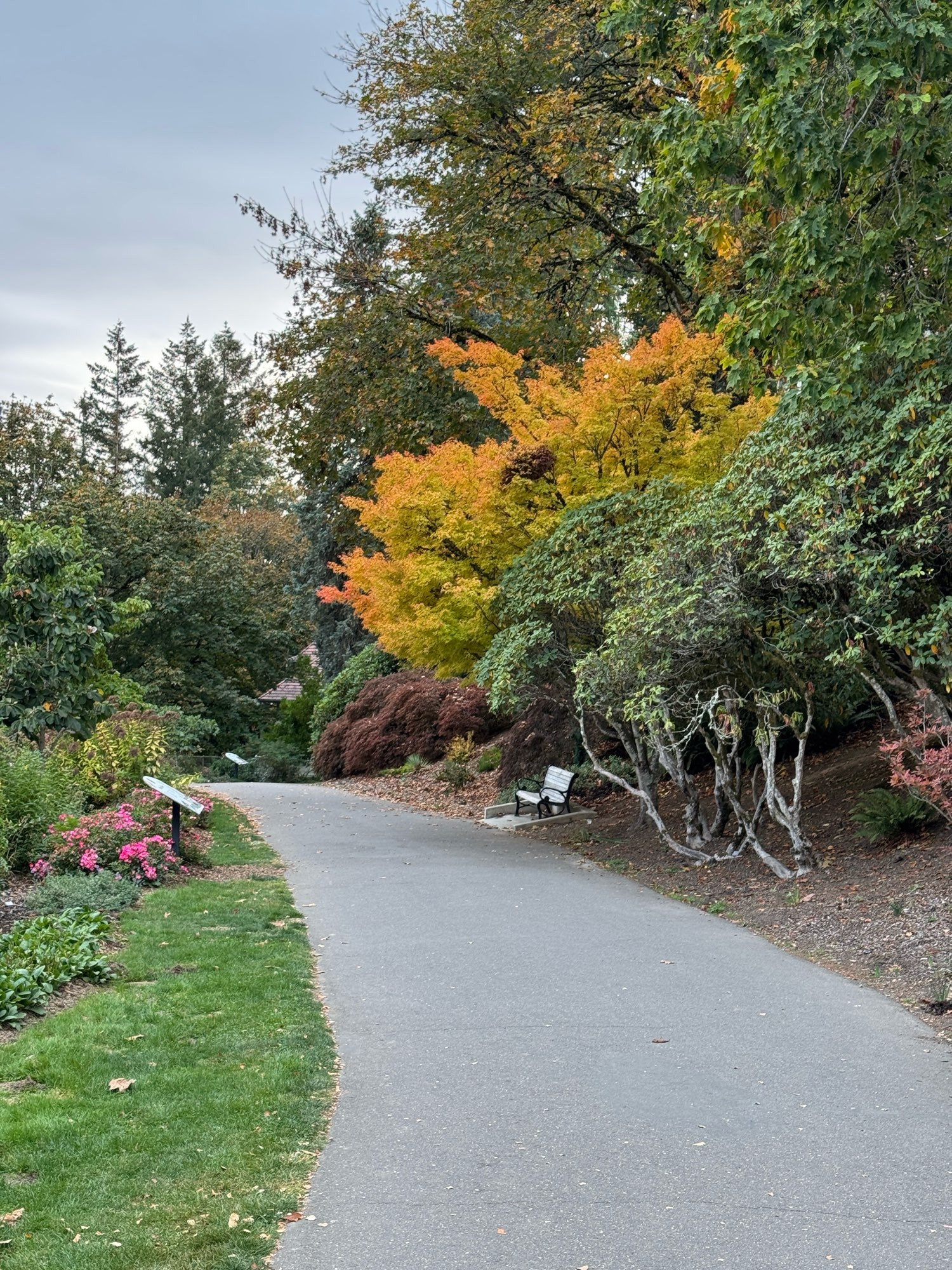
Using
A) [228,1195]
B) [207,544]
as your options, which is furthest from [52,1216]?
[207,544]

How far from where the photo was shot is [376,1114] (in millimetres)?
5141

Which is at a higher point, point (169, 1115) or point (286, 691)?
point (286, 691)

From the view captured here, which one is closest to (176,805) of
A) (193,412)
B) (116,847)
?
(116,847)

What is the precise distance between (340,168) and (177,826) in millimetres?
11828

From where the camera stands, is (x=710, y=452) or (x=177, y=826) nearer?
(x=177, y=826)

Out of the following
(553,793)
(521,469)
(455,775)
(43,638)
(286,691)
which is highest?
(521,469)

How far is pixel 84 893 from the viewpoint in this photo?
920 cm

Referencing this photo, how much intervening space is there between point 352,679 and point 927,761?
822 inches

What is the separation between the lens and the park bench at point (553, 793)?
16.0 m

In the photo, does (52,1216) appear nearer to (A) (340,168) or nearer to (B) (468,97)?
(B) (468,97)

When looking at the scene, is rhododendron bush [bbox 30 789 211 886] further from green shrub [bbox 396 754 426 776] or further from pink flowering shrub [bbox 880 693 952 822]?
green shrub [bbox 396 754 426 776]

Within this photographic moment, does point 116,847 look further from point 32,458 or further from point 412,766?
point 32,458

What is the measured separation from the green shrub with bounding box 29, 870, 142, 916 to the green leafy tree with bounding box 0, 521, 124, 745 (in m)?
4.18

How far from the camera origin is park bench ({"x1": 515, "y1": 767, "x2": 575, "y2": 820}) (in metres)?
16.0
